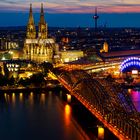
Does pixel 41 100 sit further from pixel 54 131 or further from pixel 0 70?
pixel 0 70

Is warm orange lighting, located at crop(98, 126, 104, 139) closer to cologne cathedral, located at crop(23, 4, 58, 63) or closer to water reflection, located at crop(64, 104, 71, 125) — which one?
water reflection, located at crop(64, 104, 71, 125)

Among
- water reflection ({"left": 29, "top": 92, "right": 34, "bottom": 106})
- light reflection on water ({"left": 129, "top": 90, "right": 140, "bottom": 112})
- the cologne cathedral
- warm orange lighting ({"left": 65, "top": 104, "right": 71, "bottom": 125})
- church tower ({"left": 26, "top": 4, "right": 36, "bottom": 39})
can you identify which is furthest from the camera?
church tower ({"left": 26, "top": 4, "right": 36, "bottom": 39})

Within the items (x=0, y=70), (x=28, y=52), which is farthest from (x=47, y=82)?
(x=28, y=52)

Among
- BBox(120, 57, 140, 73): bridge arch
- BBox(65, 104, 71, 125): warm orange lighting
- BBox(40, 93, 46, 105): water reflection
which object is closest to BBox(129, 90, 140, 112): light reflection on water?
BBox(65, 104, 71, 125): warm orange lighting

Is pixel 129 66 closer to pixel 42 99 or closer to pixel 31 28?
pixel 31 28

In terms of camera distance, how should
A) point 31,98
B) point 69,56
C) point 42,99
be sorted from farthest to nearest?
point 69,56 → point 31,98 → point 42,99

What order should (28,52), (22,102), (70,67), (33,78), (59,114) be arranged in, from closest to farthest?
(59,114), (22,102), (33,78), (70,67), (28,52)

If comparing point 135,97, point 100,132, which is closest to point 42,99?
point 135,97

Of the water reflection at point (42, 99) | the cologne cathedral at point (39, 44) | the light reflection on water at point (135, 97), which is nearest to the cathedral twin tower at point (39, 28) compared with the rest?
the cologne cathedral at point (39, 44)

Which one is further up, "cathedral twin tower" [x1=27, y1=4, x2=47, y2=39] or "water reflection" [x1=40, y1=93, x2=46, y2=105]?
"cathedral twin tower" [x1=27, y1=4, x2=47, y2=39]
